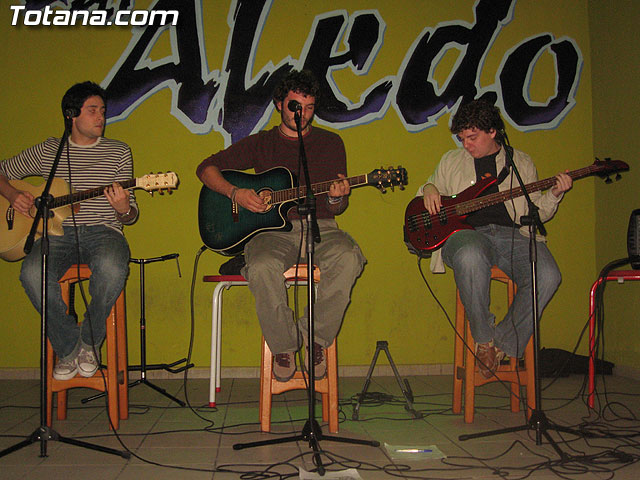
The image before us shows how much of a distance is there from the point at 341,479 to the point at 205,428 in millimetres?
871

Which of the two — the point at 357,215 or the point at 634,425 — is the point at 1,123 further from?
the point at 634,425

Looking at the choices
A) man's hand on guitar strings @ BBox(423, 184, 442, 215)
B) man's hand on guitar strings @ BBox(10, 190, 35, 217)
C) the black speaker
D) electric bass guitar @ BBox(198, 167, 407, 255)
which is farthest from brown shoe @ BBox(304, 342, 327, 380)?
the black speaker

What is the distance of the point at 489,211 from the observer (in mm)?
2855

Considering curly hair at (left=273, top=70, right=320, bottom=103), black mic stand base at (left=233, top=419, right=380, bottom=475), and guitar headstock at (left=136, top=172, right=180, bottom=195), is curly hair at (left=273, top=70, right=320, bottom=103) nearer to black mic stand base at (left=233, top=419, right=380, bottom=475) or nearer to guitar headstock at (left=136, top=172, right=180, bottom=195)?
guitar headstock at (left=136, top=172, right=180, bottom=195)

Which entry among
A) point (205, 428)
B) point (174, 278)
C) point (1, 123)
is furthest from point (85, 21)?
point (205, 428)

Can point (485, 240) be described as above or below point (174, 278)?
above

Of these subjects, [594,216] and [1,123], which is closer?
[1,123]

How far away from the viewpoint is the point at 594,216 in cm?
398

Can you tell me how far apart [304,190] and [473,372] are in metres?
1.13

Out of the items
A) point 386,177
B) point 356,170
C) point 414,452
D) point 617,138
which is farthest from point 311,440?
point 617,138

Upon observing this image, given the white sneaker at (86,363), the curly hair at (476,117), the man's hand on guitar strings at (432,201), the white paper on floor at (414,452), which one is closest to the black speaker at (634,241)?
the curly hair at (476,117)

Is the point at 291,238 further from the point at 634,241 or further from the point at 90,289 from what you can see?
the point at 634,241

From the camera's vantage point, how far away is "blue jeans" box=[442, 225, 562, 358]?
2510 millimetres

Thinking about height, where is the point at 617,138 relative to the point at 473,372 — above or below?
above
